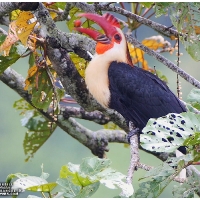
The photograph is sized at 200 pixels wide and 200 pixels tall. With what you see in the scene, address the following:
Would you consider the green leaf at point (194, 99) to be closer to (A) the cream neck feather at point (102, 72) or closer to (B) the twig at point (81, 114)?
(A) the cream neck feather at point (102, 72)

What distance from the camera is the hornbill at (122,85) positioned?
5.96ft

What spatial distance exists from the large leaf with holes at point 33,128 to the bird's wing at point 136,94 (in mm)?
615

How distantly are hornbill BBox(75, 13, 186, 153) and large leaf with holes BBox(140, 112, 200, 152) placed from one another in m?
0.50

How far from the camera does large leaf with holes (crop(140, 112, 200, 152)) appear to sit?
1246mm

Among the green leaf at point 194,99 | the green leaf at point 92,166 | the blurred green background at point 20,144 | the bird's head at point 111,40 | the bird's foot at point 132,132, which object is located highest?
the bird's head at point 111,40

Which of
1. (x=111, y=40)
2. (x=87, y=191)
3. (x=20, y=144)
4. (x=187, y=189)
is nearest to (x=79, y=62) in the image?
(x=111, y=40)

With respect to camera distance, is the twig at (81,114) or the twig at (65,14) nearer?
the twig at (65,14)

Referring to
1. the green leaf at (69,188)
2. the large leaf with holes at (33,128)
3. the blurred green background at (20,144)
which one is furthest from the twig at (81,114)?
the blurred green background at (20,144)

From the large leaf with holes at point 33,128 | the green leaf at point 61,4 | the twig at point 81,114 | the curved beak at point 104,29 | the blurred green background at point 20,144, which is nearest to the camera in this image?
the curved beak at point 104,29

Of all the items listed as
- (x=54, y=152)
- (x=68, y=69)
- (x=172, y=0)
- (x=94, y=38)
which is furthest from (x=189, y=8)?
(x=54, y=152)

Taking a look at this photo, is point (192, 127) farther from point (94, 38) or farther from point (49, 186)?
point (94, 38)

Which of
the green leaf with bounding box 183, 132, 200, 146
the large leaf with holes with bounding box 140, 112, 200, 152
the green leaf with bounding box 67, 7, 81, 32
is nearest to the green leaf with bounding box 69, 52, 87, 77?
the green leaf with bounding box 67, 7, 81, 32

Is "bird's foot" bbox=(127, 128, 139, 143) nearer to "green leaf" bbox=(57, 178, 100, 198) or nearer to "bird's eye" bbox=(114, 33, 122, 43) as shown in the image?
"bird's eye" bbox=(114, 33, 122, 43)

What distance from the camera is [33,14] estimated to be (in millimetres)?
1819
